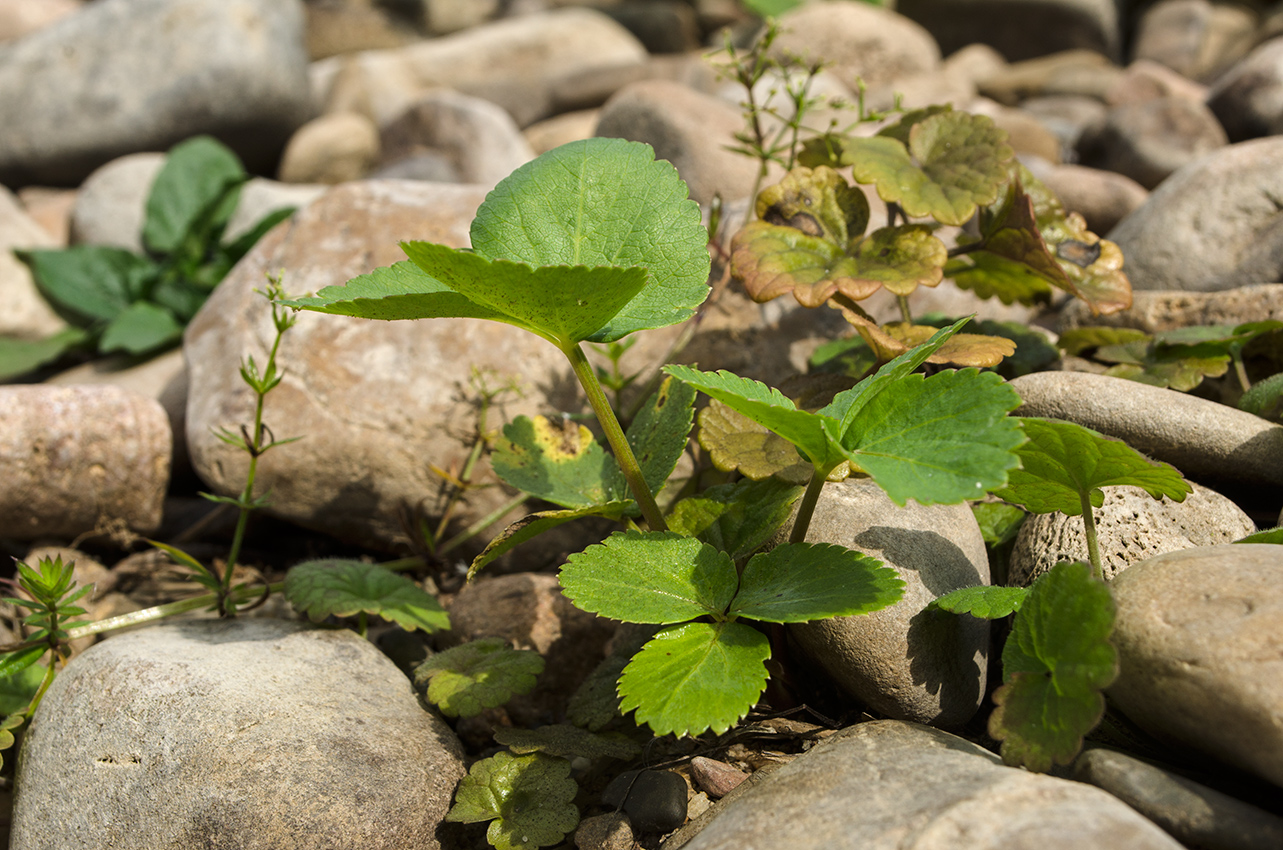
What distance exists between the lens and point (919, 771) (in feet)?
4.58

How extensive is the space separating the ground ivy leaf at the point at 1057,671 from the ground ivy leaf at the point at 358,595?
1352 mm

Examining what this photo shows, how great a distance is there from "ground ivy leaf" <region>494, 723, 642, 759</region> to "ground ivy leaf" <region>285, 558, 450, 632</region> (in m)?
Answer: 0.43

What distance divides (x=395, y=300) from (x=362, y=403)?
1.43m

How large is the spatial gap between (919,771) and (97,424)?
8.93ft

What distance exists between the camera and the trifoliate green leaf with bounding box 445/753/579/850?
5.49 ft

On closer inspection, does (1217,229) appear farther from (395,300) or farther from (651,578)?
(395,300)

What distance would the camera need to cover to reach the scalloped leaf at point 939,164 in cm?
218

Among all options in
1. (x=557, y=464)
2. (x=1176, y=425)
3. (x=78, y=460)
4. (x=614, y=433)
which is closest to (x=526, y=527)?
(x=614, y=433)

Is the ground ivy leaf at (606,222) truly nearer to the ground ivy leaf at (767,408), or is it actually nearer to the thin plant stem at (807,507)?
the ground ivy leaf at (767,408)

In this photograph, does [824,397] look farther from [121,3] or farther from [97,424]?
[121,3]

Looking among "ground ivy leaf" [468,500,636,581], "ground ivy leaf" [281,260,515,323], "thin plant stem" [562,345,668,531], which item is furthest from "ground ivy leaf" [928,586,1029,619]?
"ground ivy leaf" [281,260,515,323]

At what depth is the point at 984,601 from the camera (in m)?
1.56

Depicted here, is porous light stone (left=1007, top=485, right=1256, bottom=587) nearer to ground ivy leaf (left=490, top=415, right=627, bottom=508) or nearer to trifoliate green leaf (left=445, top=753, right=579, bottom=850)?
ground ivy leaf (left=490, top=415, right=627, bottom=508)

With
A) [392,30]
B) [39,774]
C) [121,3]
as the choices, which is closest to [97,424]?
[39,774]
